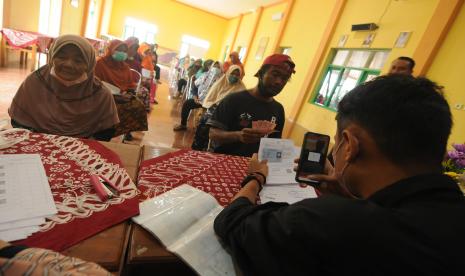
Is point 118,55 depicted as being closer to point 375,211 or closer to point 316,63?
point 375,211

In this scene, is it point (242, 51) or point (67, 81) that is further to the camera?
point (242, 51)

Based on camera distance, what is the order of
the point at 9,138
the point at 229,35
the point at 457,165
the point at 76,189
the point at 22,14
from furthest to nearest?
the point at 229,35 → the point at 22,14 → the point at 457,165 → the point at 9,138 → the point at 76,189

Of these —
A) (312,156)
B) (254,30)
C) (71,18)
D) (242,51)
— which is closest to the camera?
(312,156)

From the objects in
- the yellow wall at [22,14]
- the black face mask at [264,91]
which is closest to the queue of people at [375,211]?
the black face mask at [264,91]

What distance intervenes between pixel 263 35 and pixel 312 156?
347 inches

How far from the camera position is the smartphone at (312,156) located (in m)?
1.15

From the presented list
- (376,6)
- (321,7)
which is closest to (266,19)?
(321,7)

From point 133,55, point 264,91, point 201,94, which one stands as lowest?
point 201,94

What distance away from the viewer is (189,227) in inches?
32.0

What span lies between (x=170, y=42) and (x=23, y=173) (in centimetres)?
1422

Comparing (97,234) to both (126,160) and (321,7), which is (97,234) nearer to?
(126,160)

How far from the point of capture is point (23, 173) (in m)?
0.87

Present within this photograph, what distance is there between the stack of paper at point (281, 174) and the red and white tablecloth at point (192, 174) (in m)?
0.14

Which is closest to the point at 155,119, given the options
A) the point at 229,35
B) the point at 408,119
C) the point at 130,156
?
the point at 130,156
